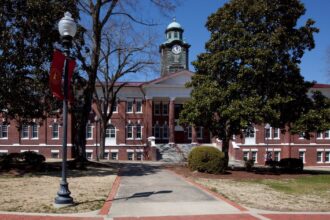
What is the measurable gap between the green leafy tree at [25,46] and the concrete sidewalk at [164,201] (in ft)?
23.0

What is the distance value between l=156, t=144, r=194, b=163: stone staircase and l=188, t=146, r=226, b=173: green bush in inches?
730

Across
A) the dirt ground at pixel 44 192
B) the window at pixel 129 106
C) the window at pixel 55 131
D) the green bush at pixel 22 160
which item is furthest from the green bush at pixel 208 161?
the window at pixel 55 131

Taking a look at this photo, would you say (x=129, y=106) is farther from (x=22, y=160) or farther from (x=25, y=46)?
(x=25, y=46)

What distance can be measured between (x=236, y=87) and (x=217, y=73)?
2057 millimetres

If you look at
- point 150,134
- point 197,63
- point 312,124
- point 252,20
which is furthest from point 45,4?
point 150,134

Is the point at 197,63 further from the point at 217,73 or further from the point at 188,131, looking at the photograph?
the point at 188,131

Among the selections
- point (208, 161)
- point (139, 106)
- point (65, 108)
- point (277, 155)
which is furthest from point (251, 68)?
point (277, 155)

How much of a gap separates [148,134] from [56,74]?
38206 mm

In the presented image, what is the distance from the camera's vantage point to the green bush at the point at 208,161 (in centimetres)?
2225

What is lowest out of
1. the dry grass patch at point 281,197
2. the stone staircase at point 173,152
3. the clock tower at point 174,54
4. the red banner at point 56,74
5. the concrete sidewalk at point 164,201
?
the stone staircase at point 173,152

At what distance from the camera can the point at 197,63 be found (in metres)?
26.1

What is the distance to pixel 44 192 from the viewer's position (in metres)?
13.6

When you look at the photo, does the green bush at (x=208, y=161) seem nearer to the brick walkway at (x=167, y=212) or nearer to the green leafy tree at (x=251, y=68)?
the green leafy tree at (x=251, y=68)

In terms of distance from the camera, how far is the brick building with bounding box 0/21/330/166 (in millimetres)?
47938
